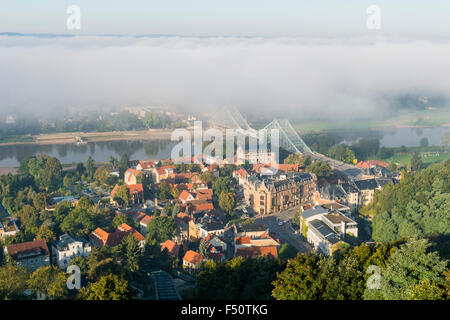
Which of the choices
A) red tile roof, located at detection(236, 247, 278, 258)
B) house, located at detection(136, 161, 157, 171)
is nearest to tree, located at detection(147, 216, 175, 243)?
red tile roof, located at detection(236, 247, 278, 258)

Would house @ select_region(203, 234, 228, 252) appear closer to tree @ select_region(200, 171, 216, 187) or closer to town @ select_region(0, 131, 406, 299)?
town @ select_region(0, 131, 406, 299)

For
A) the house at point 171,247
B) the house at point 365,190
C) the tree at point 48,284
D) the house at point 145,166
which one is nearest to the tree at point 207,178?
the house at point 145,166

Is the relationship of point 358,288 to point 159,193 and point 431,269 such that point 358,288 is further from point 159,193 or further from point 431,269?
point 159,193

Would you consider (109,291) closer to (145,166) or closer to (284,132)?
(145,166)

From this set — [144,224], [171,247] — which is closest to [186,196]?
[144,224]

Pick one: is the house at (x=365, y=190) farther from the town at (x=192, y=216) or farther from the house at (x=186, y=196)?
the house at (x=186, y=196)
